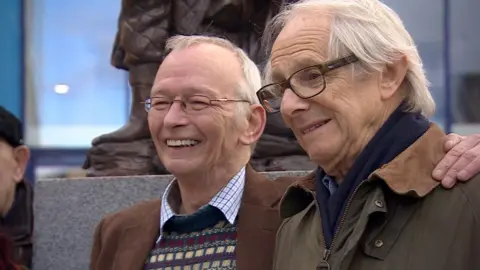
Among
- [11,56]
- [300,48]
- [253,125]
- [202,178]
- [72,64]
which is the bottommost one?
[72,64]

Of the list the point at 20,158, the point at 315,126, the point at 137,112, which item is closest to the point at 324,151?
the point at 315,126

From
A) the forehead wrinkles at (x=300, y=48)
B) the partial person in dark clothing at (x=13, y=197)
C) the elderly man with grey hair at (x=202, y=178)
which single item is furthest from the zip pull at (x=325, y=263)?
the partial person in dark clothing at (x=13, y=197)

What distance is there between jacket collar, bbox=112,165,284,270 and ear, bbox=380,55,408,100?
0.65 m

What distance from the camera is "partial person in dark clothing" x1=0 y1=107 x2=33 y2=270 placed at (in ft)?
8.94

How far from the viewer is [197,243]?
2492 mm

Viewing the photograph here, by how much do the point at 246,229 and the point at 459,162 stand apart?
0.78 metres

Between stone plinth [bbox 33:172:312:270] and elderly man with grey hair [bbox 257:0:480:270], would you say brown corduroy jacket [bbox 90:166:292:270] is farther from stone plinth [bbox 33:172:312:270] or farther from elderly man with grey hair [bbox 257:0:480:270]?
stone plinth [bbox 33:172:312:270]

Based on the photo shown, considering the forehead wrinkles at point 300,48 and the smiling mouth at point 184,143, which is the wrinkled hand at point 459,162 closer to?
the forehead wrinkles at point 300,48

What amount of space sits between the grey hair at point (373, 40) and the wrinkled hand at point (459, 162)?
136 mm

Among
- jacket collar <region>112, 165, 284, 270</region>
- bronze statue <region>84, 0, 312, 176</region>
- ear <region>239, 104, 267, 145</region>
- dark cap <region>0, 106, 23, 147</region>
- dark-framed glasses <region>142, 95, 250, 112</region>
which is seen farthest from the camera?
bronze statue <region>84, 0, 312, 176</region>

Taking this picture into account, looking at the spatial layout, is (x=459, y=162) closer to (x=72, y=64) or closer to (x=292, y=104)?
(x=292, y=104)

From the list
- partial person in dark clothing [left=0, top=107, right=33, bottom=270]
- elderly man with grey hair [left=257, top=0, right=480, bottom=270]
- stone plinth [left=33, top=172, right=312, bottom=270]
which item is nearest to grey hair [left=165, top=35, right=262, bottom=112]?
elderly man with grey hair [left=257, top=0, right=480, bottom=270]

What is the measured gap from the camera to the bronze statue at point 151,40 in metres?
4.20

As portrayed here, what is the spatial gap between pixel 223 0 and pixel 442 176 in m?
2.62
